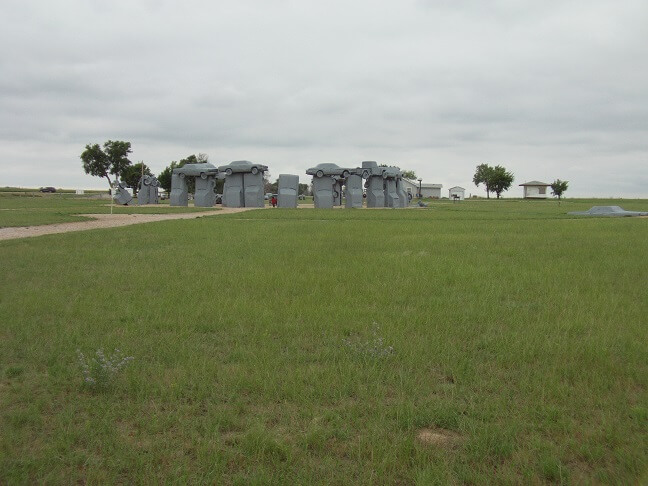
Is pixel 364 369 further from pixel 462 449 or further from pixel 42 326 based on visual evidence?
pixel 42 326

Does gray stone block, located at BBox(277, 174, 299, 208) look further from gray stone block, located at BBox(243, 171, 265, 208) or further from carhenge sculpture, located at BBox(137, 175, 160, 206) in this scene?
carhenge sculpture, located at BBox(137, 175, 160, 206)

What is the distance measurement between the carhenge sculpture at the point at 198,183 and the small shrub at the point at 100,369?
1659 inches

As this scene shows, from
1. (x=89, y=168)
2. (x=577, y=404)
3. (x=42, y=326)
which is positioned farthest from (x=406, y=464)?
(x=89, y=168)

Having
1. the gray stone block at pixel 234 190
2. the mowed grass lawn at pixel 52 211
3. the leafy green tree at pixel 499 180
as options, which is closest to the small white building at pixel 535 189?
the leafy green tree at pixel 499 180

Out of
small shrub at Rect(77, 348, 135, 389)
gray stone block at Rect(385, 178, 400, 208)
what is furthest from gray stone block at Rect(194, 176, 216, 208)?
small shrub at Rect(77, 348, 135, 389)

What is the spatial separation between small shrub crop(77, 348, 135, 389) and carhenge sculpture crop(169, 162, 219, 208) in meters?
42.1

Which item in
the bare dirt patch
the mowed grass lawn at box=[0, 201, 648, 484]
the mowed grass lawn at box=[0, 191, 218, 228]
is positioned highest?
the mowed grass lawn at box=[0, 191, 218, 228]

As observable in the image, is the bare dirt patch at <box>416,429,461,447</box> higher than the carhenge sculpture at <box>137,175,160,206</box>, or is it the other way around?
the carhenge sculpture at <box>137,175,160,206</box>

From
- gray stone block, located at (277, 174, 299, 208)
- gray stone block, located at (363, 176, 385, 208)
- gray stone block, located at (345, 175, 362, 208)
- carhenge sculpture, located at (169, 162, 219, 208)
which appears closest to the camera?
gray stone block, located at (277, 174, 299, 208)

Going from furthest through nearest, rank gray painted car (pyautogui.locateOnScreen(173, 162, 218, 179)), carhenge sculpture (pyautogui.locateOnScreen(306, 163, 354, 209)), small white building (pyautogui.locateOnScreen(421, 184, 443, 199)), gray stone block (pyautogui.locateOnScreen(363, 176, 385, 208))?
small white building (pyautogui.locateOnScreen(421, 184, 443, 199)) < gray stone block (pyautogui.locateOnScreen(363, 176, 385, 208)) < gray painted car (pyautogui.locateOnScreen(173, 162, 218, 179)) < carhenge sculpture (pyautogui.locateOnScreen(306, 163, 354, 209))

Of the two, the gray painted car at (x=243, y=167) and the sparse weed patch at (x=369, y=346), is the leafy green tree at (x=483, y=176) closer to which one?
the gray painted car at (x=243, y=167)

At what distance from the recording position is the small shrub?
4230 mm

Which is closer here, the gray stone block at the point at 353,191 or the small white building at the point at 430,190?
the gray stone block at the point at 353,191

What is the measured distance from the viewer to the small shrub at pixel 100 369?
423 cm
